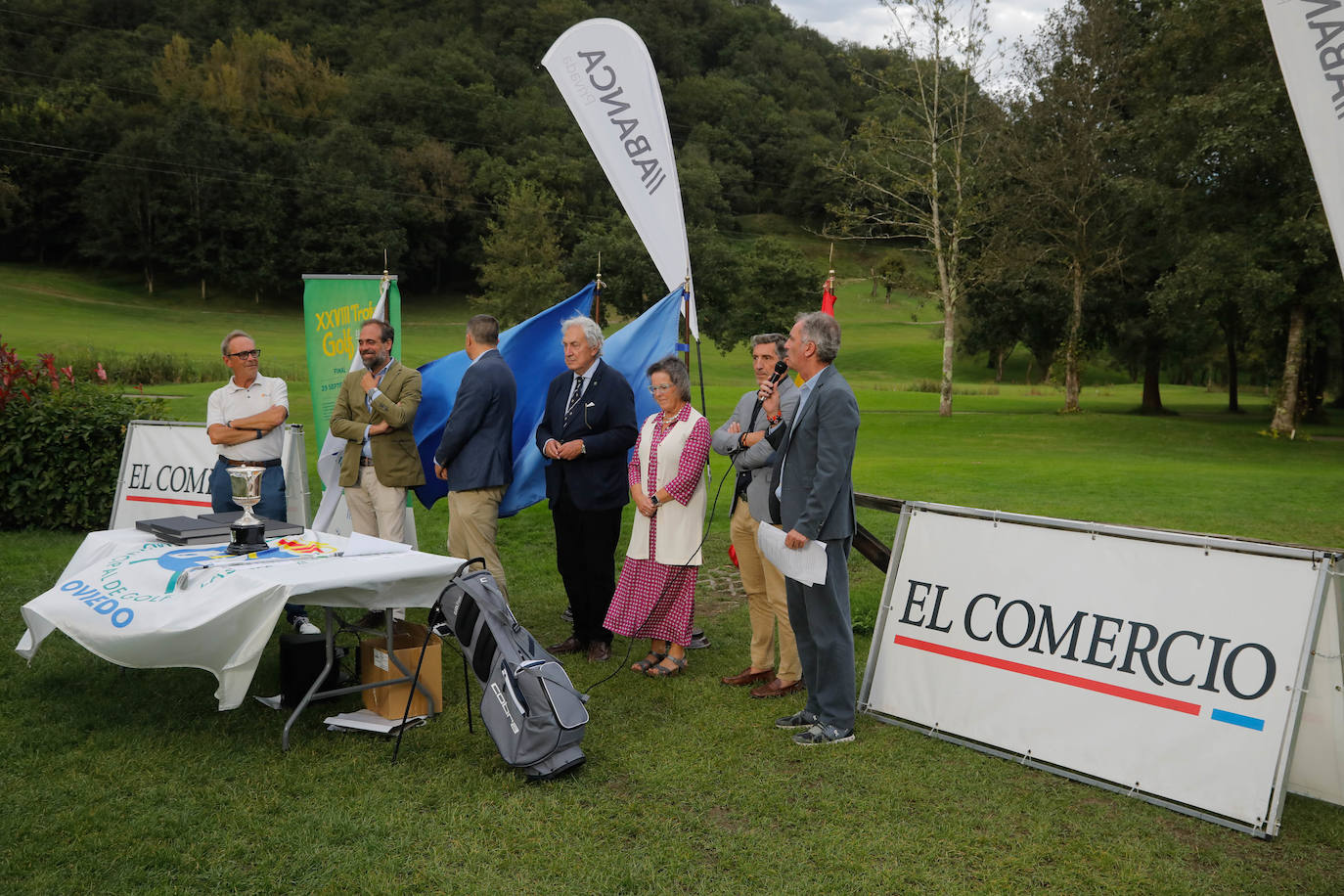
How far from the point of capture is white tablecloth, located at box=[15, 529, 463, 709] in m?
4.45

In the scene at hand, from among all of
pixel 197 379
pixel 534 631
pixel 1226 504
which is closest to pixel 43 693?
pixel 534 631

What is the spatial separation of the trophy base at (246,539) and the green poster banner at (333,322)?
3.72 m

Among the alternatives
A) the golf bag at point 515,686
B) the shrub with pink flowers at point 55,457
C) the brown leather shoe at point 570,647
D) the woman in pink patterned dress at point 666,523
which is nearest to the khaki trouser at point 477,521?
the brown leather shoe at point 570,647

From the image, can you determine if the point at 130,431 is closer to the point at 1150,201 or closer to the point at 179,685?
the point at 179,685

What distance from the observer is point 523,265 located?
154 feet

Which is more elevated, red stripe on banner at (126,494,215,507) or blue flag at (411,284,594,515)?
blue flag at (411,284,594,515)

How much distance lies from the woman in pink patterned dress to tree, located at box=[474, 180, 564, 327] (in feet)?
129

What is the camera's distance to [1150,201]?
84.7 feet

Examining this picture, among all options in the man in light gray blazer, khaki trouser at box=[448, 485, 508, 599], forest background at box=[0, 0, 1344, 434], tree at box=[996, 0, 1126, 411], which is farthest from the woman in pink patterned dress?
tree at box=[996, 0, 1126, 411]

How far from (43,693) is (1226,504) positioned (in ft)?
43.2

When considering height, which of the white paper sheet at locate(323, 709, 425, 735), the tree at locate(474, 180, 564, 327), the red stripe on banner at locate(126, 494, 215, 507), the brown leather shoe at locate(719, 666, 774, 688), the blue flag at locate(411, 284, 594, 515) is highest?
the tree at locate(474, 180, 564, 327)

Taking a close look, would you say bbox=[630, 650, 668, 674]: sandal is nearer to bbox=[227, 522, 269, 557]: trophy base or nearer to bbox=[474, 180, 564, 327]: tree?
bbox=[227, 522, 269, 557]: trophy base

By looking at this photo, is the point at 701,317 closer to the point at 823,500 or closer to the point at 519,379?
the point at 519,379

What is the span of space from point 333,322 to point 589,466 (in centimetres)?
365
